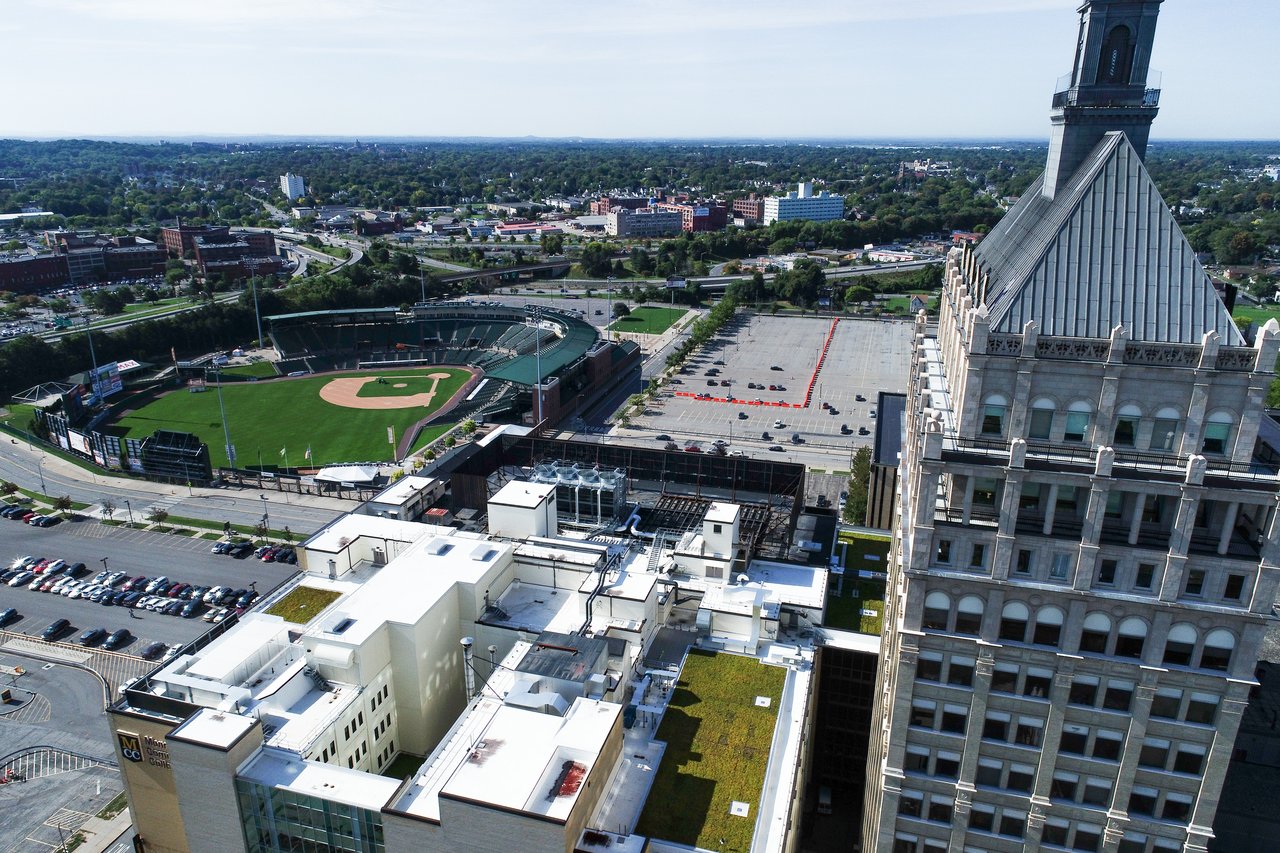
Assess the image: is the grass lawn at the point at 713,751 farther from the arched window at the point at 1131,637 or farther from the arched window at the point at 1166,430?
the arched window at the point at 1166,430

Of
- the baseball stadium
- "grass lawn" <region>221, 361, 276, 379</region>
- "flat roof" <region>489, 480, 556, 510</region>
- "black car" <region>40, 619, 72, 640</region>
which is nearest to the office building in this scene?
"flat roof" <region>489, 480, 556, 510</region>

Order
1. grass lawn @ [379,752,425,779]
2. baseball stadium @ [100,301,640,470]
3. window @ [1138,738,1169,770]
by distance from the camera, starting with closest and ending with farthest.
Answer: window @ [1138,738,1169,770], grass lawn @ [379,752,425,779], baseball stadium @ [100,301,640,470]

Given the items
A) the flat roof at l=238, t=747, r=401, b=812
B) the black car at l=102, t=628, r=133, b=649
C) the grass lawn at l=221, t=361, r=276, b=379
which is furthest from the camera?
the grass lawn at l=221, t=361, r=276, b=379

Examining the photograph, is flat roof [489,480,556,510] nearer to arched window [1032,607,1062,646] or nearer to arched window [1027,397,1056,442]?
arched window [1032,607,1062,646]

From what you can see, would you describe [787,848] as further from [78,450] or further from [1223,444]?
[78,450]

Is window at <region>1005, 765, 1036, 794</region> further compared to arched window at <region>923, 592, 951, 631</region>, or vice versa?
window at <region>1005, 765, 1036, 794</region>

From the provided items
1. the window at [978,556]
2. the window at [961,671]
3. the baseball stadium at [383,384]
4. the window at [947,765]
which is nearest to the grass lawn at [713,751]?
the window at [947,765]

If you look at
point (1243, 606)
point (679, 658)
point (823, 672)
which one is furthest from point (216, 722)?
point (1243, 606)
